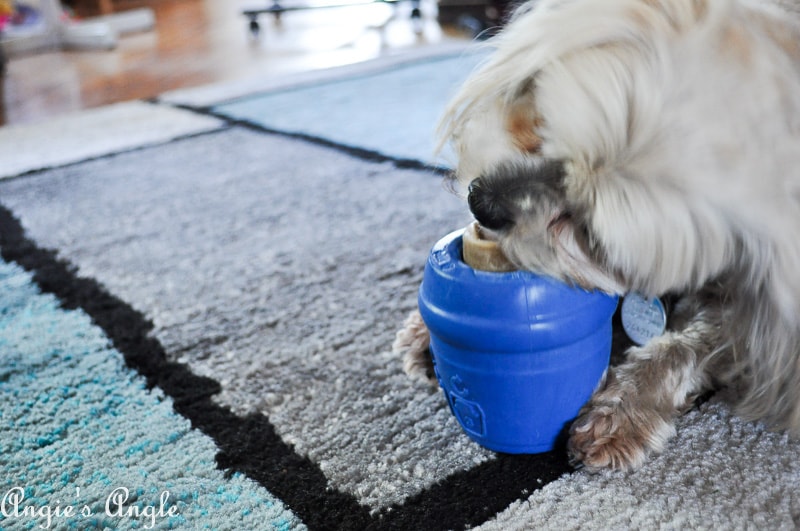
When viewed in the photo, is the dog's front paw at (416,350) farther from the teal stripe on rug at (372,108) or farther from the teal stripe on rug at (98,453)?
the teal stripe on rug at (372,108)

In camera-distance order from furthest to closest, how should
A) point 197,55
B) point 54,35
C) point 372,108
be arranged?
point 54,35 < point 197,55 < point 372,108

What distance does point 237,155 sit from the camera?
198 centimetres

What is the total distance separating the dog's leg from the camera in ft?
2.66

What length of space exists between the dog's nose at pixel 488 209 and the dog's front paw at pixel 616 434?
0.78 ft

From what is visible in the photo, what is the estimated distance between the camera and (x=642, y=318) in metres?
0.96

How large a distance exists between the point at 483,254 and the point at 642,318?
0.97 feet

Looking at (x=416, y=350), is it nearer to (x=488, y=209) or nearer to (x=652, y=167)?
(x=488, y=209)

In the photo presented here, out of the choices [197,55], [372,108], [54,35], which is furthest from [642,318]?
[54,35]

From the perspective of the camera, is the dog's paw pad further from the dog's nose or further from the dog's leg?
the dog's nose

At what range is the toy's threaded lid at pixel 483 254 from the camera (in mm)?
765

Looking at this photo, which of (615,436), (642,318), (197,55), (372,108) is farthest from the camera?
(197,55)

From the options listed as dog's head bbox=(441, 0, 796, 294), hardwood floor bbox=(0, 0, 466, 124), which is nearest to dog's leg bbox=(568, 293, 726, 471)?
dog's head bbox=(441, 0, 796, 294)

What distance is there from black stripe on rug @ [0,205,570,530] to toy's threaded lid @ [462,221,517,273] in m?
0.21

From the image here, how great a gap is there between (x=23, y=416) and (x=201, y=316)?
1.01 ft
